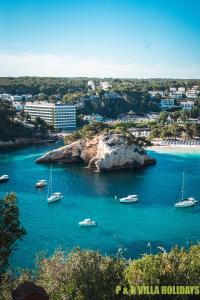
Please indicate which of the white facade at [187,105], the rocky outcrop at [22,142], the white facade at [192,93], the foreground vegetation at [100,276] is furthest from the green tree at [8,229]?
the white facade at [192,93]

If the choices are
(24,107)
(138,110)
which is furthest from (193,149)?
(138,110)

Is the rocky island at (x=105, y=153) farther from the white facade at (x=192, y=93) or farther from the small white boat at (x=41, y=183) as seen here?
the white facade at (x=192, y=93)

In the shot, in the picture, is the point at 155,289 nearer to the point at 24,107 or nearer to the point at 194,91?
the point at 24,107

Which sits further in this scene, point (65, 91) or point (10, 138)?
point (65, 91)

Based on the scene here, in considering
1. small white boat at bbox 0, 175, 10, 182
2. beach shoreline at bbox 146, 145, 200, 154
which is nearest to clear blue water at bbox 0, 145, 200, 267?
small white boat at bbox 0, 175, 10, 182

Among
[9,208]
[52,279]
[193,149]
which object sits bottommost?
[193,149]

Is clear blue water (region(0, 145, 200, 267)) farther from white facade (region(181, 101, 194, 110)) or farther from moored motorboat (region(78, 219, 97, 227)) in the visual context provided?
white facade (region(181, 101, 194, 110))
